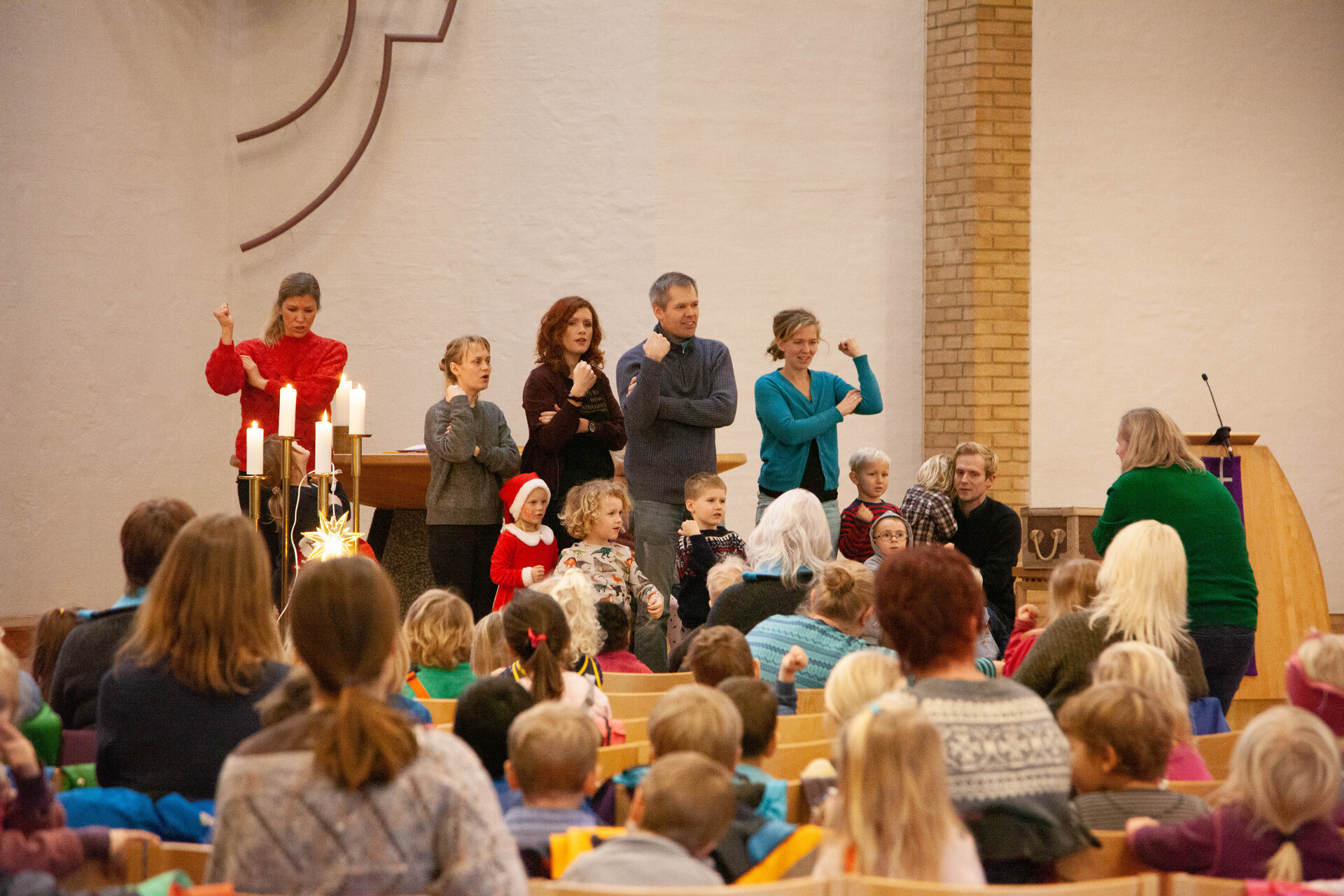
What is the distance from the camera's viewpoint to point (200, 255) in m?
8.95

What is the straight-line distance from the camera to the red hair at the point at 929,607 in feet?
7.70

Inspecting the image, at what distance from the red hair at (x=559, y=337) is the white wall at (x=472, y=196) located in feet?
9.99

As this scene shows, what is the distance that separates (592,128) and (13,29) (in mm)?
3453

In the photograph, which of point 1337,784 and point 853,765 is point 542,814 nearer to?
point 853,765

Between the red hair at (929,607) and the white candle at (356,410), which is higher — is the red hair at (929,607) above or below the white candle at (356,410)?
below

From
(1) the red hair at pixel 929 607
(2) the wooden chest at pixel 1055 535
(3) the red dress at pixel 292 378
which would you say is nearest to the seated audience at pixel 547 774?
(1) the red hair at pixel 929 607

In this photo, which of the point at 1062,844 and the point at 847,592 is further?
the point at 847,592

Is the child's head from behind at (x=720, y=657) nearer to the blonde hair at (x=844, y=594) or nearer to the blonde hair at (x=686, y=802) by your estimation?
the blonde hair at (x=844, y=594)

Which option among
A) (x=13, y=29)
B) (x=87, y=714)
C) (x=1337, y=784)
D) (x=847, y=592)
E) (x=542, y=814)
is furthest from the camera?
(x=13, y=29)

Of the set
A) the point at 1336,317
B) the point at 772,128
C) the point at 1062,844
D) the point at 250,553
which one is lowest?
the point at 1062,844

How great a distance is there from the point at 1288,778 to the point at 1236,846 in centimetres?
14

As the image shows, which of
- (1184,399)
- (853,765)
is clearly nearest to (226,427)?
(1184,399)

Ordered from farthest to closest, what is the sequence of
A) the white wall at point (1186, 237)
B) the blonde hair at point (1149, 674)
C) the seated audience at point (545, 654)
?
the white wall at point (1186, 237)
the seated audience at point (545, 654)
the blonde hair at point (1149, 674)

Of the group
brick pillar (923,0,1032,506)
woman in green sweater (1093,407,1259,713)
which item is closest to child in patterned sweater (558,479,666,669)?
woman in green sweater (1093,407,1259,713)
